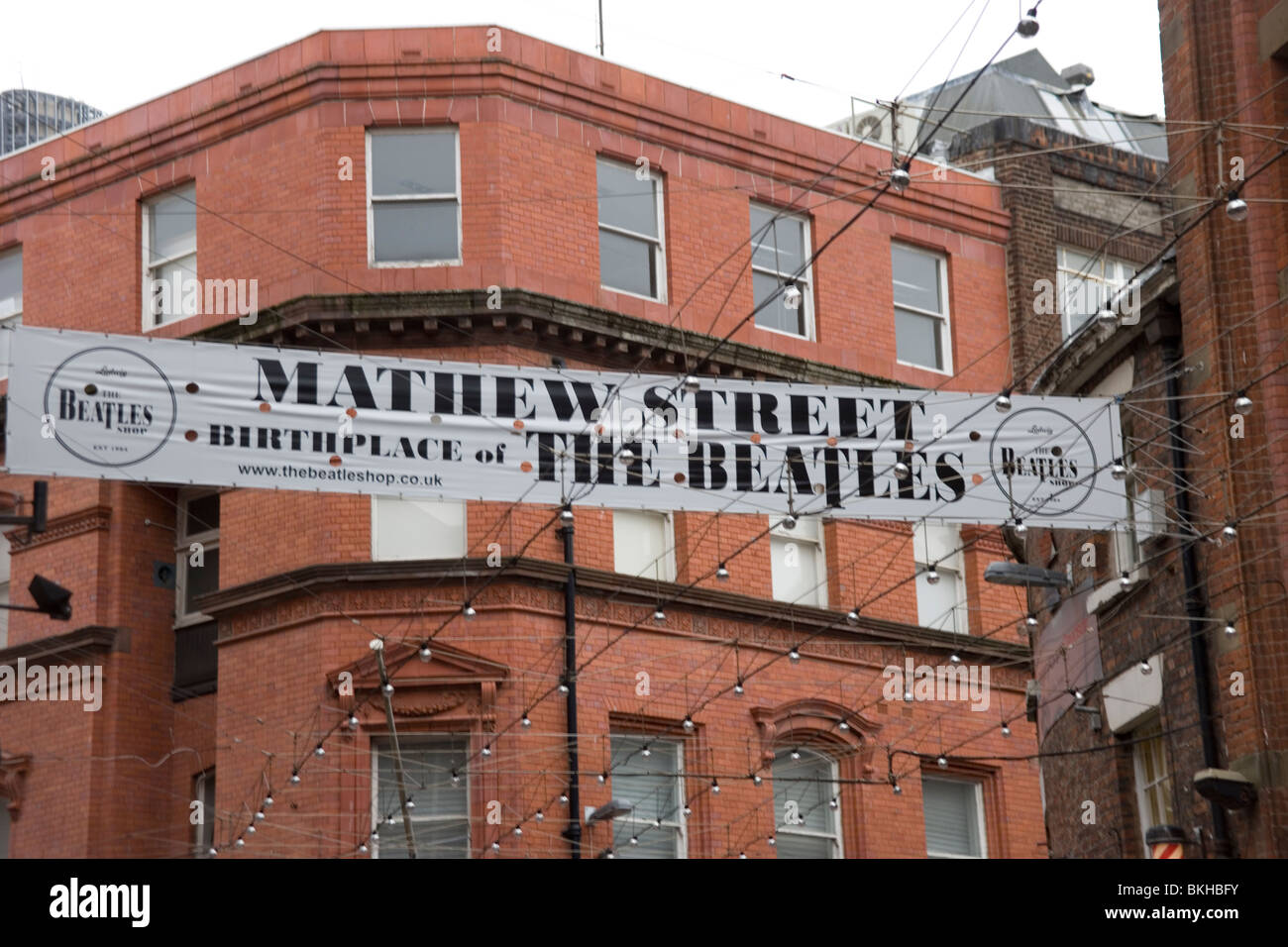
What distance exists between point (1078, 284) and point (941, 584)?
527cm

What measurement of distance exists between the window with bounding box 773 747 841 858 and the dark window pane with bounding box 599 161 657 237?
7.48 metres

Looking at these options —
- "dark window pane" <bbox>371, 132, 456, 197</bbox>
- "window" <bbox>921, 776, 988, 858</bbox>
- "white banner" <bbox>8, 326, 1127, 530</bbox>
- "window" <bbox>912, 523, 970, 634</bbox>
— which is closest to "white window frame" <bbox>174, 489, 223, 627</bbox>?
"dark window pane" <bbox>371, 132, 456, 197</bbox>

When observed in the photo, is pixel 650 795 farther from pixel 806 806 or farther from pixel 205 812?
pixel 205 812

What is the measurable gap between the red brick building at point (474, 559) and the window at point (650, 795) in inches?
2.0

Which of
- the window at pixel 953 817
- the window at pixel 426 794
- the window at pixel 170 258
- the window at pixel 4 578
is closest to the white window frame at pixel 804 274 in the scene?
the window at pixel 953 817

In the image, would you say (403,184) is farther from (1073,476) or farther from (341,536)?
(1073,476)

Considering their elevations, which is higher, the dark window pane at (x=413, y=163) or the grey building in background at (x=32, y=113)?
the grey building in background at (x=32, y=113)

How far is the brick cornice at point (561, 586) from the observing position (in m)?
27.5

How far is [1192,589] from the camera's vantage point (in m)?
20.7

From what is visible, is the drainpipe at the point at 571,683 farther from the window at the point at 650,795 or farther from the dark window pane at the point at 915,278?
the dark window pane at the point at 915,278

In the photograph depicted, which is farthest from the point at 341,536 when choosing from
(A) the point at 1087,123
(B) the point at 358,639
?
(A) the point at 1087,123

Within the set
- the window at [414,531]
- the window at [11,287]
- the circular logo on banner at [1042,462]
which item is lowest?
the circular logo on banner at [1042,462]

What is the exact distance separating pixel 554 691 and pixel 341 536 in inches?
129

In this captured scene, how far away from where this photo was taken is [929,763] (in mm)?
31078
